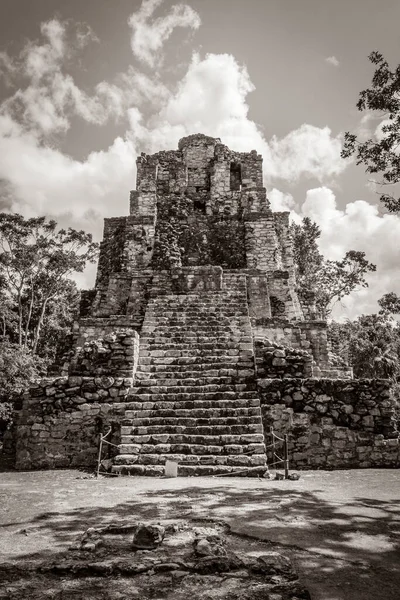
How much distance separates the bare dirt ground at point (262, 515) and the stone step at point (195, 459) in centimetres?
54

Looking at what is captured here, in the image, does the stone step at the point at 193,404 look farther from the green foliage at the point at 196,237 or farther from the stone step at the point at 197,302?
the green foliage at the point at 196,237

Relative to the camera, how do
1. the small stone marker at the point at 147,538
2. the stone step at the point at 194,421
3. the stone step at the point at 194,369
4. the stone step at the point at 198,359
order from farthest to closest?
the stone step at the point at 198,359
the stone step at the point at 194,369
the stone step at the point at 194,421
the small stone marker at the point at 147,538

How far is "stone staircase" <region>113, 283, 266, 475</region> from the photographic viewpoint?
6812 millimetres

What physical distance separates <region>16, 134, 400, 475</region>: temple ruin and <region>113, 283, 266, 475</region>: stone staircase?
0.02 meters

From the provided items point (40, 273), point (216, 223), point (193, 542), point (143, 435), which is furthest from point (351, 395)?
point (40, 273)

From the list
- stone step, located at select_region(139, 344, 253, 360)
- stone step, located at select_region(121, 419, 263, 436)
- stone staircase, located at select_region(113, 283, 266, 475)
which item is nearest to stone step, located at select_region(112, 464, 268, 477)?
stone staircase, located at select_region(113, 283, 266, 475)

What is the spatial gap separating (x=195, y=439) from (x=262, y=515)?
3173 mm

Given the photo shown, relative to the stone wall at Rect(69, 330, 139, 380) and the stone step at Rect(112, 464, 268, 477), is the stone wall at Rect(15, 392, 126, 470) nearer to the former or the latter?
the stone wall at Rect(69, 330, 139, 380)

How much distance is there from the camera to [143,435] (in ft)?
23.8

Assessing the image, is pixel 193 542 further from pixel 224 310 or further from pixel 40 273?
pixel 40 273

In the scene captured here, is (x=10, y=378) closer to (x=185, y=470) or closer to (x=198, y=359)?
(x=198, y=359)

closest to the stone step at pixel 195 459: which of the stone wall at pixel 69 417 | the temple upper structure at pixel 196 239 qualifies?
the stone wall at pixel 69 417

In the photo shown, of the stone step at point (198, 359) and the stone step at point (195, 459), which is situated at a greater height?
the stone step at point (198, 359)

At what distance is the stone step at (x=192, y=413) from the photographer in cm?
756
